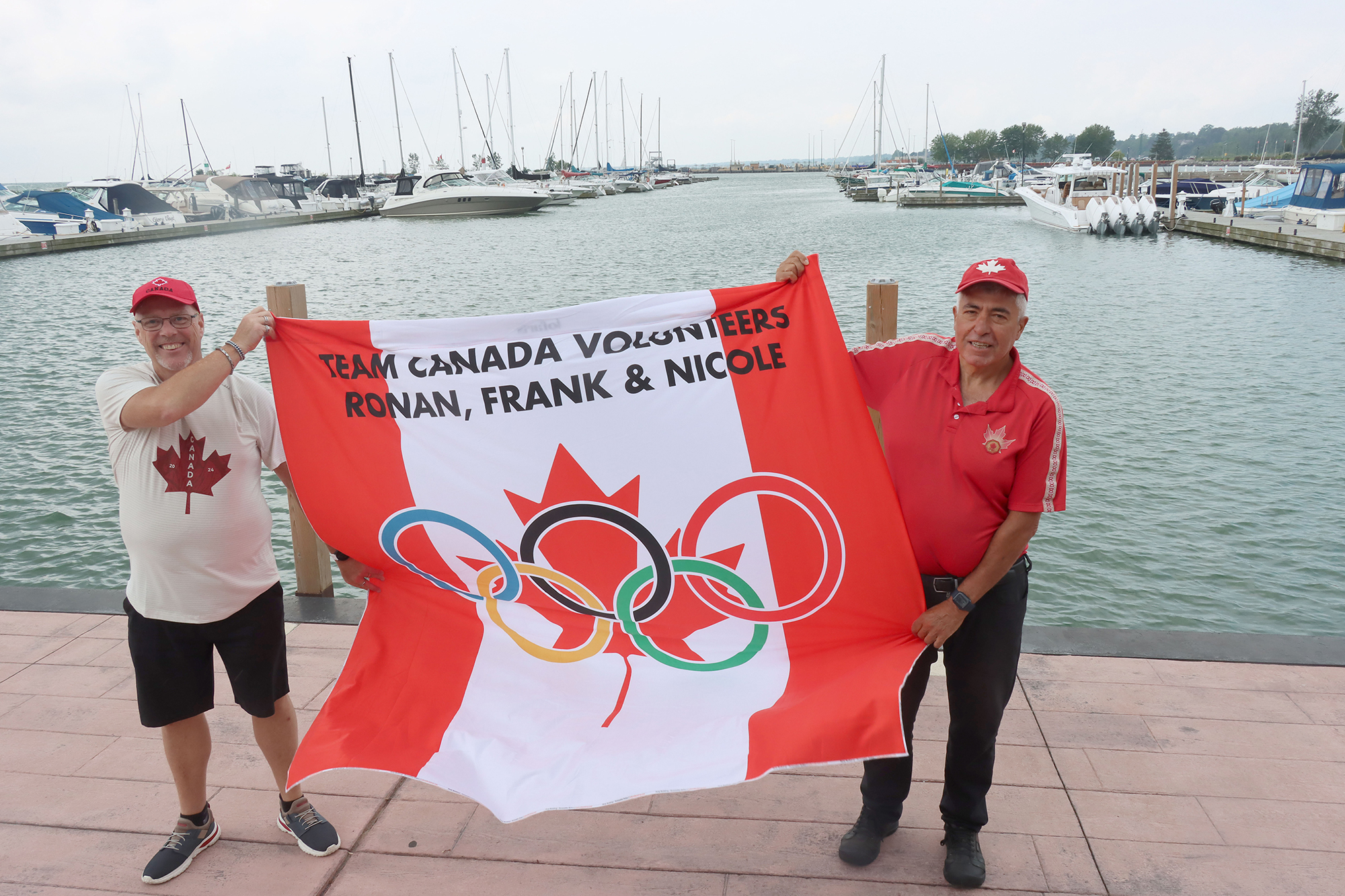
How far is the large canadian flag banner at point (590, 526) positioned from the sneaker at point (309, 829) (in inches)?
10.7

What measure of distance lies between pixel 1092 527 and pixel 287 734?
262 inches

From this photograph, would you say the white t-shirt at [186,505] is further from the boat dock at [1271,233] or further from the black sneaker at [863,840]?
the boat dock at [1271,233]

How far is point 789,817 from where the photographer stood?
9.16ft

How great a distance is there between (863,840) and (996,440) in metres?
1.27

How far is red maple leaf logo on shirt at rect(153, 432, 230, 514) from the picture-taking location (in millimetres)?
2430

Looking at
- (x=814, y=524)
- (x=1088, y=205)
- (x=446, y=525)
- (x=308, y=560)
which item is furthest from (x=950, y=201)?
(x=446, y=525)

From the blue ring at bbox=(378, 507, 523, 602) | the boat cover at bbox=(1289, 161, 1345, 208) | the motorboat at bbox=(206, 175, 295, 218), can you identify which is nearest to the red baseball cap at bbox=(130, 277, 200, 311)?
the blue ring at bbox=(378, 507, 523, 602)

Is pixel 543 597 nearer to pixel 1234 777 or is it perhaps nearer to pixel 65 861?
pixel 65 861

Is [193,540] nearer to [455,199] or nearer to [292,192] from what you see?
[455,199]

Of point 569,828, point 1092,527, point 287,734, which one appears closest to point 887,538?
point 569,828

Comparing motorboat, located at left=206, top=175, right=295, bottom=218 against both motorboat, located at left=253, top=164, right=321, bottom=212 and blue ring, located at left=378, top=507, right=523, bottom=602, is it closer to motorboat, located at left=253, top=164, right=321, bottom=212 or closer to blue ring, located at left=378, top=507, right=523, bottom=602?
motorboat, located at left=253, top=164, right=321, bottom=212

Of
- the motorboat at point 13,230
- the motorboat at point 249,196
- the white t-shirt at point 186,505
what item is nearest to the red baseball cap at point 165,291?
the white t-shirt at point 186,505

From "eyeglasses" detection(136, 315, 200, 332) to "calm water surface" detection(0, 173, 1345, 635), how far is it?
16.9ft

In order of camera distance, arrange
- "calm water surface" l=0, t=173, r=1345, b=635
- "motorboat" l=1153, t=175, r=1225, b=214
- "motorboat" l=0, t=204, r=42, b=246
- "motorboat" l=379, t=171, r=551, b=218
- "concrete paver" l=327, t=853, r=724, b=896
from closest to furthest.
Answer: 1. "concrete paver" l=327, t=853, r=724, b=896
2. "calm water surface" l=0, t=173, r=1345, b=635
3. "motorboat" l=0, t=204, r=42, b=246
4. "motorboat" l=1153, t=175, r=1225, b=214
5. "motorboat" l=379, t=171, r=551, b=218
